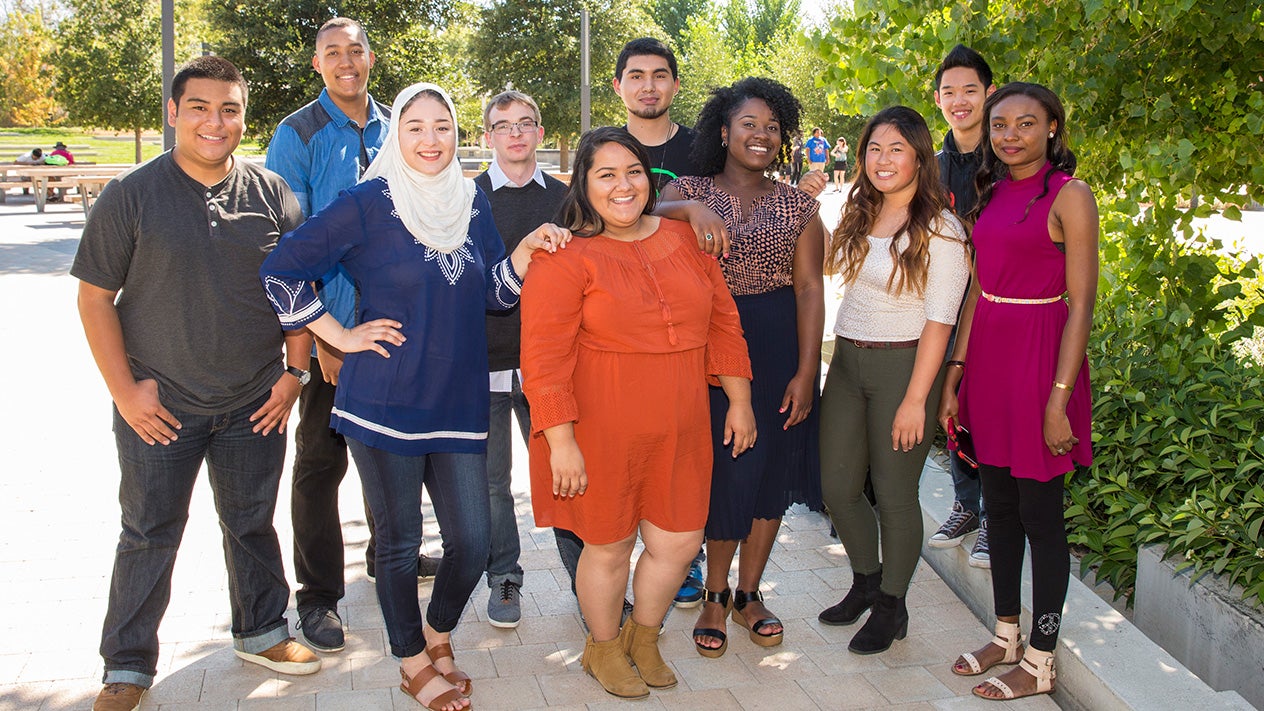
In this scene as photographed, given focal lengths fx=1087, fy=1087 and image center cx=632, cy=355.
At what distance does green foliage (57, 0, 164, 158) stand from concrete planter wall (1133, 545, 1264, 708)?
26.9 metres

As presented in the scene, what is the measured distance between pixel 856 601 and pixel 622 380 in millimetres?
1547

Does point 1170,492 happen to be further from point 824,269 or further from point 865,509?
point 824,269

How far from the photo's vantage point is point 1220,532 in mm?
3859

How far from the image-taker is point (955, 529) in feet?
15.9

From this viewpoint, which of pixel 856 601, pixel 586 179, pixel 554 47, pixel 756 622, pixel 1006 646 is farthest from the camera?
pixel 554 47

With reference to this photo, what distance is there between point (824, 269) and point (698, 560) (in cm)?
155

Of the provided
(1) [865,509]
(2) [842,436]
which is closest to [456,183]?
(2) [842,436]

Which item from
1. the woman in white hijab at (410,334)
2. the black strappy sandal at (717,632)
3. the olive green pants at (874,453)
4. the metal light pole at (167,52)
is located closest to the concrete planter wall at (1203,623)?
the olive green pants at (874,453)

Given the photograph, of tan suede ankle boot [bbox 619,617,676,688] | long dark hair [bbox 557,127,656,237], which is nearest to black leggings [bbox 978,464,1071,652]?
tan suede ankle boot [bbox 619,617,676,688]

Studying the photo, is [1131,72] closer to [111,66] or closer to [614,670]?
[614,670]

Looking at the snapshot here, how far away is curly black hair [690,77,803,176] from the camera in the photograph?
4031 millimetres

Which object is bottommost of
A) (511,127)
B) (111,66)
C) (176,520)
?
(176,520)

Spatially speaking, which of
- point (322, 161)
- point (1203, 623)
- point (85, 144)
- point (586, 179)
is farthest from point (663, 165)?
point (85, 144)

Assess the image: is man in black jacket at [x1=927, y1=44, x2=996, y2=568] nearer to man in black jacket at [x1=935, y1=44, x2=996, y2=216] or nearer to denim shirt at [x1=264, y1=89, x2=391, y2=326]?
man in black jacket at [x1=935, y1=44, x2=996, y2=216]
